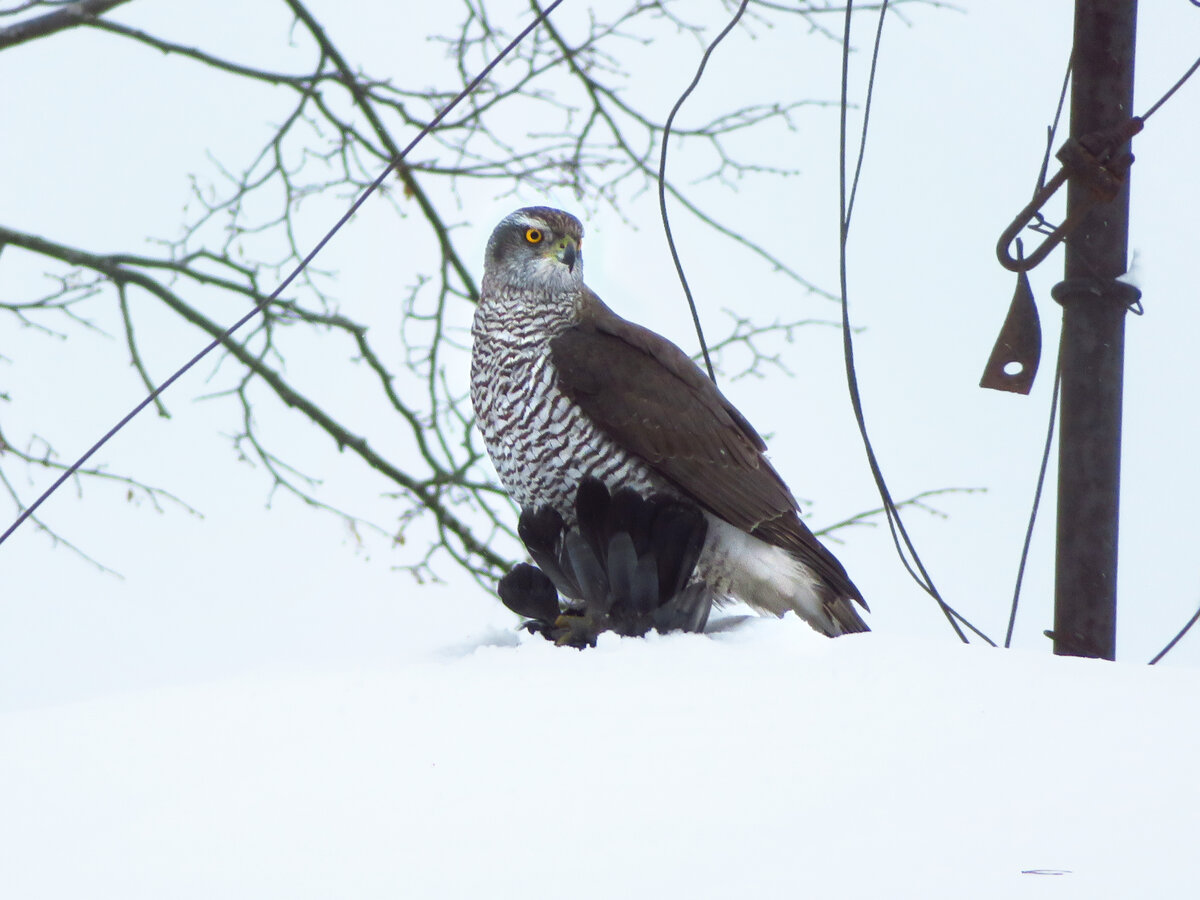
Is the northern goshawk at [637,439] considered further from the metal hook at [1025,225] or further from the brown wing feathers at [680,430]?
the metal hook at [1025,225]

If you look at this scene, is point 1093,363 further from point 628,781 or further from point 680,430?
point 628,781

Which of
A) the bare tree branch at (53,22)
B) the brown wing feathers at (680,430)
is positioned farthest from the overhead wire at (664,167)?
the bare tree branch at (53,22)

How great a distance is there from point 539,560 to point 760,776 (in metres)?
0.97

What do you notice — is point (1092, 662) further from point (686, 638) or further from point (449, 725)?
point (449, 725)

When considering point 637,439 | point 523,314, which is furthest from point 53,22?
point 637,439

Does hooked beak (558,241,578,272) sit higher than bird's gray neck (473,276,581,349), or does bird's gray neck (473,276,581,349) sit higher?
hooked beak (558,241,578,272)

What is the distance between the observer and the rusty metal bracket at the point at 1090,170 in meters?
2.46

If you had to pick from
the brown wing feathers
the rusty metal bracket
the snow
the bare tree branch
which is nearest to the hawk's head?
the brown wing feathers

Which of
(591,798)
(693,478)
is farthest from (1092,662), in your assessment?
(693,478)

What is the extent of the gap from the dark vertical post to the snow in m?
0.53

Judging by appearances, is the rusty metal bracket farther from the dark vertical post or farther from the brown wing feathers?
the brown wing feathers

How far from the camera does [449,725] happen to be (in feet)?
5.65

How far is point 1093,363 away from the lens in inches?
98.3

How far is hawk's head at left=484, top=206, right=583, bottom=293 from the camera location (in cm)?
329
